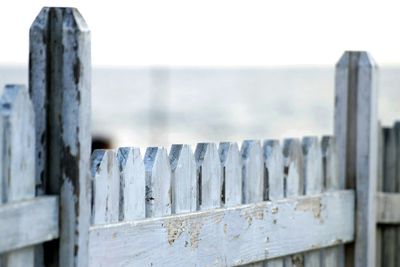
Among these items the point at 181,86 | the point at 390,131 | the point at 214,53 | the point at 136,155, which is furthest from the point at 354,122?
the point at 181,86

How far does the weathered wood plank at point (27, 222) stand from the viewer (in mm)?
2725

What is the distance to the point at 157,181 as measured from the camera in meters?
3.37

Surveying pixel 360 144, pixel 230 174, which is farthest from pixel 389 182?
pixel 230 174

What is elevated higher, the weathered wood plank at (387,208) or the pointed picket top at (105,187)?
the pointed picket top at (105,187)

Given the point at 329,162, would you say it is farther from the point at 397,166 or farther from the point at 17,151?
the point at 17,151

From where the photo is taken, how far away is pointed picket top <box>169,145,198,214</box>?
11.4 feet

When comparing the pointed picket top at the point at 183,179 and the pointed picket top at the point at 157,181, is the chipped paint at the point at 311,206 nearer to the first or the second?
the pointed picket top at the point at 183,179

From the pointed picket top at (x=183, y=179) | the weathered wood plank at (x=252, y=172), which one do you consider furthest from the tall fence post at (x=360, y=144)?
the pointed picket top at (x=183, y=179)

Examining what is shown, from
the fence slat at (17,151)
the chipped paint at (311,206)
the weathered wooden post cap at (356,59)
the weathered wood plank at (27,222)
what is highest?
the weathered wooden post cap at (356,59)

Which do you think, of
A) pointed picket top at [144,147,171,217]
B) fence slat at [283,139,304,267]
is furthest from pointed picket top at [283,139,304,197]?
pointed picket top at [144,147,171,217]

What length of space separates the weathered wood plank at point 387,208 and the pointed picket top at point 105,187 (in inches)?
77.4

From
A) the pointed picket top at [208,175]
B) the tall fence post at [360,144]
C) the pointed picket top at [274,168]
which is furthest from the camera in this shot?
the tall fence post at [360,144]

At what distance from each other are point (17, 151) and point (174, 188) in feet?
2.54

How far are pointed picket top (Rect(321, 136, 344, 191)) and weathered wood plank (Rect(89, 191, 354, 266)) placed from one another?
0.18 ft
